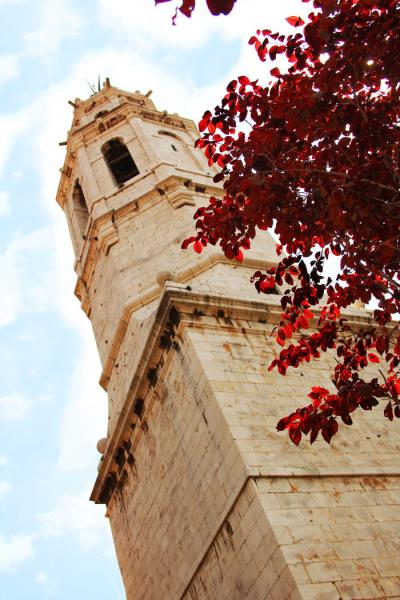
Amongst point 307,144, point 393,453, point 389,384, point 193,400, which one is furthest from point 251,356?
point 307,144

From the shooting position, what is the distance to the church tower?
784 centimetres

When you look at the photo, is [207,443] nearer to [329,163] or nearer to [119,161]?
[329,163]

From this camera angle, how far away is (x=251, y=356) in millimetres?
10680

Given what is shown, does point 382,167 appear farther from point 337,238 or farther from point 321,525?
point 321,525

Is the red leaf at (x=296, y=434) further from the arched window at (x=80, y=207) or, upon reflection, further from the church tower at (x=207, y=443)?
the arched window at (x=80, y=207)

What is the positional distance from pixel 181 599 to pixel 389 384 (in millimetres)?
5108

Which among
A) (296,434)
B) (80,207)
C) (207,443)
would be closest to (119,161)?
(80,207)

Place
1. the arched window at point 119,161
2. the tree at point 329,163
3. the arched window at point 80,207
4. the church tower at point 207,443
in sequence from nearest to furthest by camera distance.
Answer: the tree at point 329,163 < the church tower at point 207,443 < the arched window at point 119,161 < the arched window at point 80,207

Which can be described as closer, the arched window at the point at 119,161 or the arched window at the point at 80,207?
the arched window at the point at 119,161

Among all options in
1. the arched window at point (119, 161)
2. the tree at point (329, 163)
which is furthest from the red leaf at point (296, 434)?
the arched window at point (119, 161)

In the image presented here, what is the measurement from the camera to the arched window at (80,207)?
19.5 meters

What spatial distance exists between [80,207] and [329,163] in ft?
46.2

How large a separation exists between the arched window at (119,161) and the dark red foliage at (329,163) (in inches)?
441

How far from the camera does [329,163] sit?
723 cm
